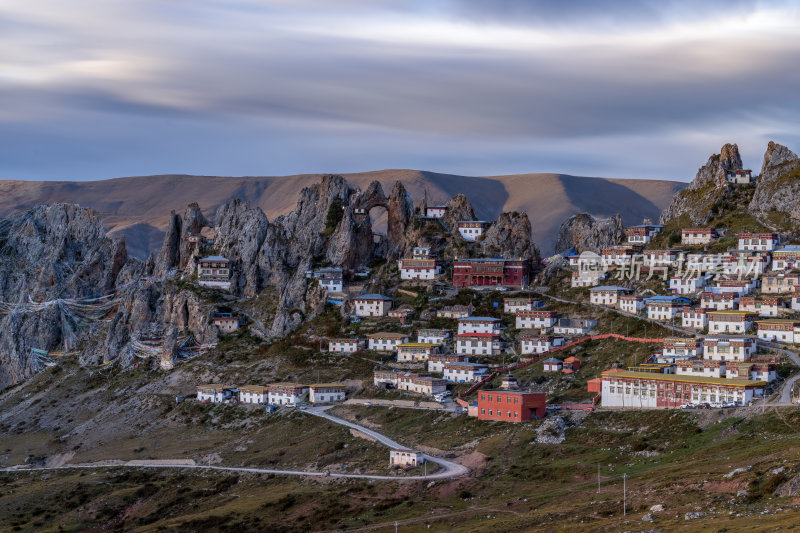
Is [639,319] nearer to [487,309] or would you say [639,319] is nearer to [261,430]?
[487,309]

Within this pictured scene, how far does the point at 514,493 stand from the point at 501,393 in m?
30.3

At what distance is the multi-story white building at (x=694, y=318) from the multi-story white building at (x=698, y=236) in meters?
33.6

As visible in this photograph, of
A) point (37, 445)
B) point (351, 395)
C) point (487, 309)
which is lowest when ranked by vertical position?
point (37, 445)

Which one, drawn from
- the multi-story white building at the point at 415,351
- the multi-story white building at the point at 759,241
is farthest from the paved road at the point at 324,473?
the multi-story white building at the point at 759,241

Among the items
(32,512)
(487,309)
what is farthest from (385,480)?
(487,309)

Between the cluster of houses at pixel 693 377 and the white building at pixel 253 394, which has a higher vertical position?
the cluster of houses at pixel 693 377

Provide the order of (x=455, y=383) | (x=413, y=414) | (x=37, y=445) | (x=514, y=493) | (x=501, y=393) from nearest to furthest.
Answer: (x=514, y=493)
(x=501, y=393)
(x=413, y=414)
(x=455, y=383)
(x=37, y=445)

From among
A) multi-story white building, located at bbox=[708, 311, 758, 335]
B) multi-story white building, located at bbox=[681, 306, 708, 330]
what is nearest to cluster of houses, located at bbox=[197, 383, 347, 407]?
multi-story white building, located at bbox=[681, 306, 708, 330]

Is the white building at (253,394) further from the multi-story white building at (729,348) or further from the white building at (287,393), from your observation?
the multi-story white building at (729,348)

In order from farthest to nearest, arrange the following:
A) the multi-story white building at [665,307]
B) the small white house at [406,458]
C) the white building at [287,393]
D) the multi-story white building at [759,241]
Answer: the multi-story white building at [759,241]
the white building at [287,393]
the multi-story white building at [665,307]
the small white house at [406,458]

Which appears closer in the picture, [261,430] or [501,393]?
[501,393]

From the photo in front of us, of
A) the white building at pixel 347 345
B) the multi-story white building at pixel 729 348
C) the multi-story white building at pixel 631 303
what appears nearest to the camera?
the multi-story white building at pixel 729 348

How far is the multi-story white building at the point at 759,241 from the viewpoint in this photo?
183375mm

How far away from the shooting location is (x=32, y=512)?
14150cm
